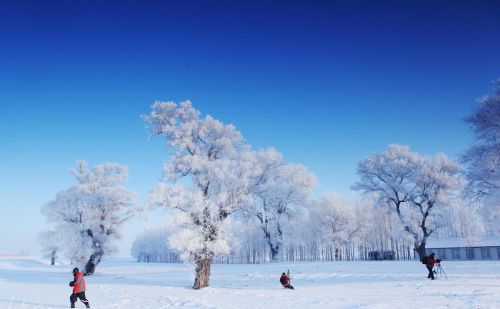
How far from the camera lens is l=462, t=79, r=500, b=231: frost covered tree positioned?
965 inches

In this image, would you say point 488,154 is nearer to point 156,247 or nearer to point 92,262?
point 92,262

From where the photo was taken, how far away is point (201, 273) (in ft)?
89.2

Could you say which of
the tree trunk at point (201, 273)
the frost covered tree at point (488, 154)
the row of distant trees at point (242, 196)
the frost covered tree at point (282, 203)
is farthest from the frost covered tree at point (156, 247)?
the frost covered tree at point (488, 154)

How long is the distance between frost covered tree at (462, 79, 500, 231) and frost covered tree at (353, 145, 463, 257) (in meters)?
19.9

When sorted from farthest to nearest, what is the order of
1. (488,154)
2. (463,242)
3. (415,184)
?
(463,242)
(415,184)
(488,154)

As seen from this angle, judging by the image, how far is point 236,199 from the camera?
27.5 m

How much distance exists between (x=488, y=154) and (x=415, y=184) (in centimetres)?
2322

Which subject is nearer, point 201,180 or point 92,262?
point 201,180

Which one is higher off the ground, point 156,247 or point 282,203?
point 282,203

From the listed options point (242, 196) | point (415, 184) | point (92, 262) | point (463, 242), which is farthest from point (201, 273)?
point (463, 242)

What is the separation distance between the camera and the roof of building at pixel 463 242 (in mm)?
61281

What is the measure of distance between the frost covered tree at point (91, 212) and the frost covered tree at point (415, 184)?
3356 cm

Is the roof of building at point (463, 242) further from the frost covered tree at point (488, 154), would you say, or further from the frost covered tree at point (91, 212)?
the frost covered tree at point (91, 212)

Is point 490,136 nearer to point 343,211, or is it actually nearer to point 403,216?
point 403,216
